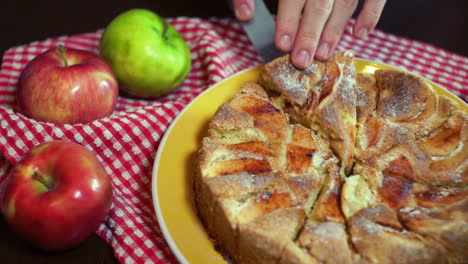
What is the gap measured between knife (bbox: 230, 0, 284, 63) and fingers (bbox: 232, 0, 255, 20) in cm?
5

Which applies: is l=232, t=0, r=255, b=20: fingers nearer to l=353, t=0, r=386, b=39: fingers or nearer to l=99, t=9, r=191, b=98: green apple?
l=99, t=9, r=191, b=98: green apple

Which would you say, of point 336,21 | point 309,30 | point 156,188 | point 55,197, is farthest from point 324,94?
point 55,197

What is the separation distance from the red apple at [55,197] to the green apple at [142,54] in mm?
512

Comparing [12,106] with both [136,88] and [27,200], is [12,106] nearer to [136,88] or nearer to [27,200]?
[136,88]

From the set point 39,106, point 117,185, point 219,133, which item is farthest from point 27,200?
point 219,133

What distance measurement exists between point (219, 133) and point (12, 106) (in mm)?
896

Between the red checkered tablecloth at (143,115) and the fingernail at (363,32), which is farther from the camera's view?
the fingernail at (363,32)

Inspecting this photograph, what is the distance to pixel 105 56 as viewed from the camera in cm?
182

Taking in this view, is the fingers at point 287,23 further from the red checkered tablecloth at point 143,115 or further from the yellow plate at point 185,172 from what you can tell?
the red checkered tablecloth at point 143,115

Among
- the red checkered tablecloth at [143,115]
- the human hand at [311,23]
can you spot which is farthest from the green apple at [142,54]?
the human hand at [311,23]

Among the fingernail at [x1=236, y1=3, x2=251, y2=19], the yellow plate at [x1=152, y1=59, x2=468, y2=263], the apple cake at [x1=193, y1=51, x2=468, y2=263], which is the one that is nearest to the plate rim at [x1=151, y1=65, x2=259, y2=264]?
the yellow plate at [x1=152, y1=59, x2=468, y2=263]

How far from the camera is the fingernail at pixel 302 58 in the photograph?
158 centimetres

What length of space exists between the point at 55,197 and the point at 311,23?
105cm

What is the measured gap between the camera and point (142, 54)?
5.71 feet
